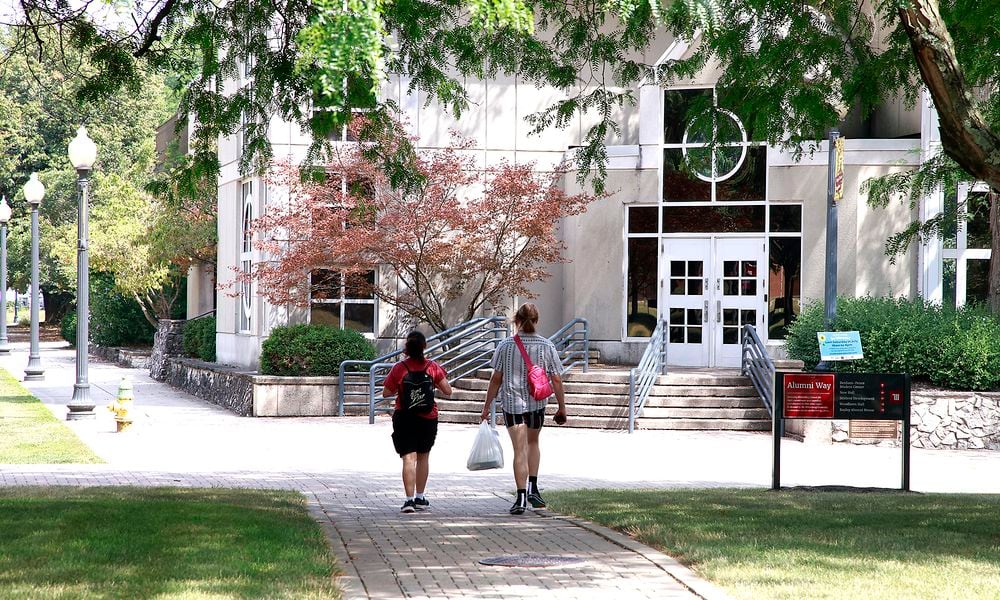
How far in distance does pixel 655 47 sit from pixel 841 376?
17636 millimetres

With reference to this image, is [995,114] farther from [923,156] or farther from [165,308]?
[165,308]

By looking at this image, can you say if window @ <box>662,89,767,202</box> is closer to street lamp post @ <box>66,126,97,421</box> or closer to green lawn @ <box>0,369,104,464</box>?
street lamp post @ <box>66,126,97,421</box>

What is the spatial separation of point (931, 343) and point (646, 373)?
452 cm

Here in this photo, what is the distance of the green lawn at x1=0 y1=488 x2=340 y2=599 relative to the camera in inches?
266

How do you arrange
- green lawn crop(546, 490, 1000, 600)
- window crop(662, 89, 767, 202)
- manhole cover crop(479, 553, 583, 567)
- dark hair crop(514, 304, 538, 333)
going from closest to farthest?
green lawn crop(546, 490, 1000, 600)
manhole cover crop(479, 553, 583, 567)
dark hair crop(514, 304, 538, 333)
window crop(662, 89, 767, 202)

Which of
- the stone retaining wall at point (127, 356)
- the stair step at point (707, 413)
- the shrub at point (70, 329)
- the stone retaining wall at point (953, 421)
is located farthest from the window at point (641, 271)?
the shrub at point (70, 329)

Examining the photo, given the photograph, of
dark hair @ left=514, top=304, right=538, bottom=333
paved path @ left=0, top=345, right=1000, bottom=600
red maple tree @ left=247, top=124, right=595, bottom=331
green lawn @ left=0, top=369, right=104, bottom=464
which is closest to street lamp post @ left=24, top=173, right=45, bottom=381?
green lawn @ left=0, top=369, right=104, bottom=464

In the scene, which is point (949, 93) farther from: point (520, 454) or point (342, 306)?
point (342, 306)

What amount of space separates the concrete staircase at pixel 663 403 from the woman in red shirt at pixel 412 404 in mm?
9508

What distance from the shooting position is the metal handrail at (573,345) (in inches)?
862

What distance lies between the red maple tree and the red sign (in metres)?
11.2

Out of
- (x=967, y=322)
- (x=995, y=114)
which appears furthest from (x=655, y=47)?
(x=995, y=114)

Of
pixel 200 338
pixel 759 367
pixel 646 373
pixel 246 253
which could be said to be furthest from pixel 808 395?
pixel 200 338

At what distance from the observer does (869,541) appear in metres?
8.69
